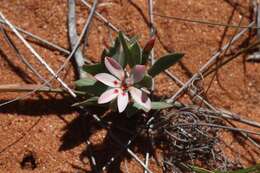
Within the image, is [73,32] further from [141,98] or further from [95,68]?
[141,98]

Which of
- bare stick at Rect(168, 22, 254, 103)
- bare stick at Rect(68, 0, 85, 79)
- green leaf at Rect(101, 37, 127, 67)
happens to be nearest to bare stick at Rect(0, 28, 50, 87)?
bare stick at Rect(68, 0, 85, 79)

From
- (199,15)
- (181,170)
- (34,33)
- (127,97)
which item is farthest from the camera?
(199,15)

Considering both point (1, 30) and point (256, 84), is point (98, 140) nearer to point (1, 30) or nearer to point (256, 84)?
point (1, 30)

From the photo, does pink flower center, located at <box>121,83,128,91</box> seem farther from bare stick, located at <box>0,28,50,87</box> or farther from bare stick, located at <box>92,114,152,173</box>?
bare stick, located at <box>0,28,50,87</box>

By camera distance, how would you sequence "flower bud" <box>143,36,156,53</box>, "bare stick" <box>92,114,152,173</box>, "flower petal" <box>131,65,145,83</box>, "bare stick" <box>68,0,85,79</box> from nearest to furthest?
"flower petal" <box>131,65,145,83</box> < "flower bud" <box>143,36,156,53</box> < "bare stick" <box>92,114,152,173</box> < "bare stick" <box>68,0,85,79</box>

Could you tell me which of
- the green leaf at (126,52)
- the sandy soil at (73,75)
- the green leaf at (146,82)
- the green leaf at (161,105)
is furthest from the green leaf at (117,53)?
the sandy soil at (73,75)

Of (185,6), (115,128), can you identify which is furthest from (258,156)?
(185,6)

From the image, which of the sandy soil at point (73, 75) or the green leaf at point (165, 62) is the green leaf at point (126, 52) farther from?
the sandy soil at point (73, 75)
